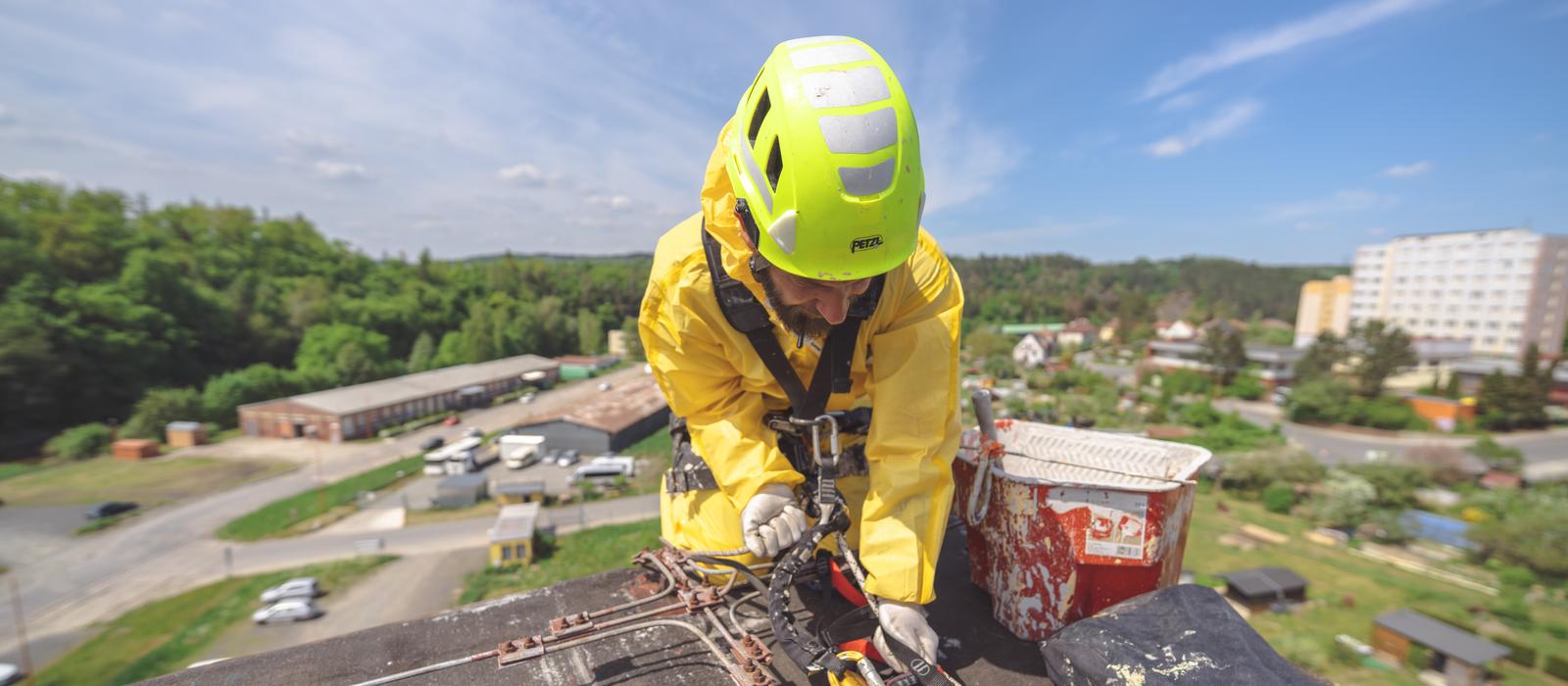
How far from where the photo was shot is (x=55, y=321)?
30000 millimetres

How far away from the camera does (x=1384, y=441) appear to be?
35.6m

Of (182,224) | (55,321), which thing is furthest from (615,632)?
(182,224)

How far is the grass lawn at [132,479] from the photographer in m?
23.8

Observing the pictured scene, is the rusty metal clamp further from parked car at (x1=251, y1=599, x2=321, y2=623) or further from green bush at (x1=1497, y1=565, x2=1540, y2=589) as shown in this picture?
green bush at (x1=1497, y1=565, x2=1540, y2=589)

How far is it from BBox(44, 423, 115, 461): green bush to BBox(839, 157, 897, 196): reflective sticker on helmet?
42.8m

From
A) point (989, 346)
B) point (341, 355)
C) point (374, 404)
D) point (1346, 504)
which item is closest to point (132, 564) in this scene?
A: point (374, 404)

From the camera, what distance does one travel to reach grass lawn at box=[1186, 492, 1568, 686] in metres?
15.3

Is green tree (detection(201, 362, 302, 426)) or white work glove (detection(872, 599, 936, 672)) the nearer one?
white work glove (detection(872, 599, 936, 672))

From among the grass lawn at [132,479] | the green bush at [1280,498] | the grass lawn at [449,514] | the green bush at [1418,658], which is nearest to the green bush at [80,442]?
the grass lawn at [132,479]

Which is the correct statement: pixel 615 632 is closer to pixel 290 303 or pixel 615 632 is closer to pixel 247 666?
pixel 247 666

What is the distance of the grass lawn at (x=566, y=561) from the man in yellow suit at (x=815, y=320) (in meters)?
15.6

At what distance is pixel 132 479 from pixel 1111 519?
3862 cm

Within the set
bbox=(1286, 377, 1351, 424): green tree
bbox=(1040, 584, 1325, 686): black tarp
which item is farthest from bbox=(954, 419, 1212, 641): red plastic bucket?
bbox=(1286, 377, 1351, 424): green tree

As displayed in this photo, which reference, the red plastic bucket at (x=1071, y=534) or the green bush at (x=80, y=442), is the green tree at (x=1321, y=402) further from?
the green bush at (x=80, y=442)
